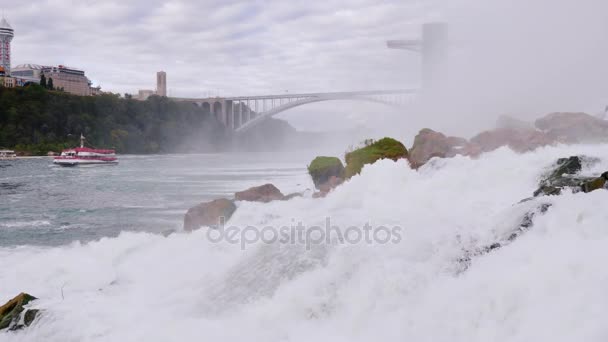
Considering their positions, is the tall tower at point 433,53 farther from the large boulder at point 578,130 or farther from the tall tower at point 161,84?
the tall tower at point 161,84

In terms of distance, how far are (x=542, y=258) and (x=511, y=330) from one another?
3.06 feet

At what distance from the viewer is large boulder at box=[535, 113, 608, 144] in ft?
38.1

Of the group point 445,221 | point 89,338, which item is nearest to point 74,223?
point 89,338

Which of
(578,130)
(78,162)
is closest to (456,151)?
(578,130)

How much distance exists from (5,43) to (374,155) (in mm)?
137080

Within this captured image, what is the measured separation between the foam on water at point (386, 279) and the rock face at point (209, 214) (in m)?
1.91

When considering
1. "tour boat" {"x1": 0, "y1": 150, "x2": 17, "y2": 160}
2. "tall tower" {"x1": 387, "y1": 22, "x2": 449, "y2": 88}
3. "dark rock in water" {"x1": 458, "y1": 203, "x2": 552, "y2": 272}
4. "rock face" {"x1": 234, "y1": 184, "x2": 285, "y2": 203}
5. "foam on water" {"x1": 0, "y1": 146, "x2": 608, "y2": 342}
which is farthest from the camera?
"tour boat" {"x1": 0, "y1": 150, "x2": 17, "y2": 160}

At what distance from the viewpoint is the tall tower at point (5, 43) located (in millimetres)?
120938

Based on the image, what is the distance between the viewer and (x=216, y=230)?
10023 millimetres

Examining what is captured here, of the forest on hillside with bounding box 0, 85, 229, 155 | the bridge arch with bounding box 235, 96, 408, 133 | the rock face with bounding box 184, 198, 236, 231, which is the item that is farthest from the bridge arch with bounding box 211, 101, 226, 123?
the rock face with bounding box 184, 198, 236, 231

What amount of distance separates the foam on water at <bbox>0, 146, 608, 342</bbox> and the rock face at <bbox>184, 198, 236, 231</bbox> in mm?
1907

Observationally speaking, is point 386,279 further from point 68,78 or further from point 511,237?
point 68,78

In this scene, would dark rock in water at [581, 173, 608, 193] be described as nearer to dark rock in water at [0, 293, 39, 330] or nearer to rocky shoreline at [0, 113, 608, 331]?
rocky shoreline at [0, 113, 608, 331]

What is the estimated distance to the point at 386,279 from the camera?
573cm
